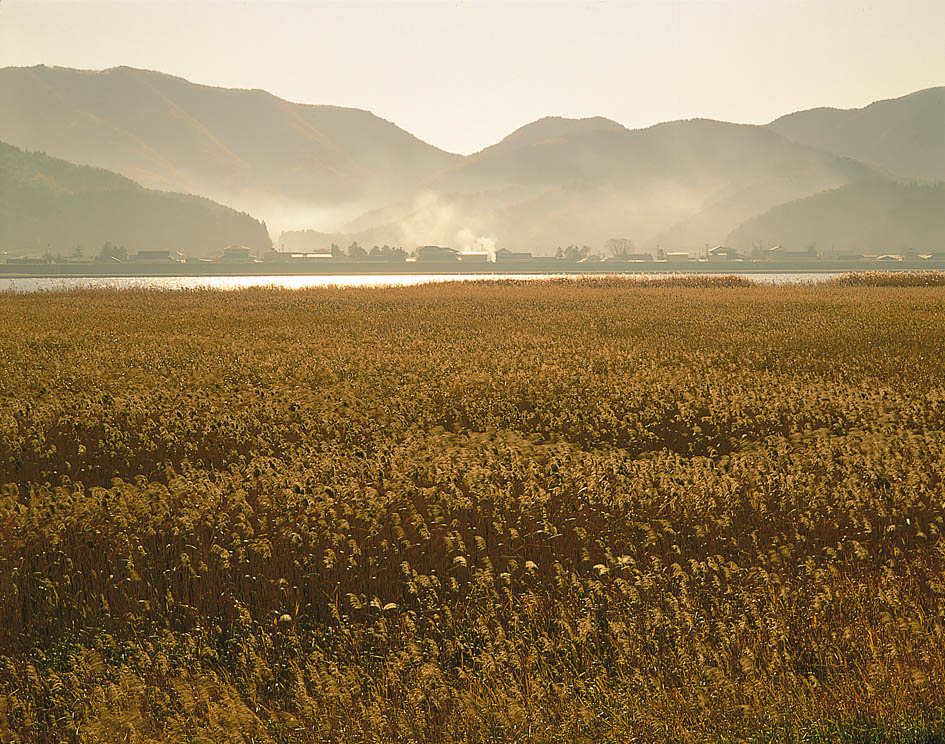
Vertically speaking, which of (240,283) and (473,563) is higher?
(240,283)

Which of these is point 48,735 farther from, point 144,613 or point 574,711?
point 574,711

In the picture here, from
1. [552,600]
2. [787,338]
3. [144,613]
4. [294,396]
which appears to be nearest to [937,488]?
[552,600]

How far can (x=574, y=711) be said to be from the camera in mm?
4734

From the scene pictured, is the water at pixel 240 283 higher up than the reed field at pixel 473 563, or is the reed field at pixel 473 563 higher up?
the water at pixel 240 283

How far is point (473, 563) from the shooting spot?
291 inches

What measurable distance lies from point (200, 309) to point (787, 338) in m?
32.8

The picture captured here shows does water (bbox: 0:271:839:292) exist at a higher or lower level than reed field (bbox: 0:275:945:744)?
higher

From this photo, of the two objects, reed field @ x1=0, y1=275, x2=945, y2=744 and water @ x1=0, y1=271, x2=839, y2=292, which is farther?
water @ x1=0, y1=271, x2=839, y2=292

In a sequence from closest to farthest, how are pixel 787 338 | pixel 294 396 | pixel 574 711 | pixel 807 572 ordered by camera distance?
1. pixel 574 711
2. pixel 807 572
3. pixel 294 396
4. pixel 787 338

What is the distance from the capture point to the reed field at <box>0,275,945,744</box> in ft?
16.0

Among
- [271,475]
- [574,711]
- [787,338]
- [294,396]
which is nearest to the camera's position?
[574,711]

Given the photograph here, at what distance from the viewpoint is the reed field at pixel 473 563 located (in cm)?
487

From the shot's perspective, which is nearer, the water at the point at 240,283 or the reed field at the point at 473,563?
the reed field at the point at 473,563

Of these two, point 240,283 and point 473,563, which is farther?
point 240,283
